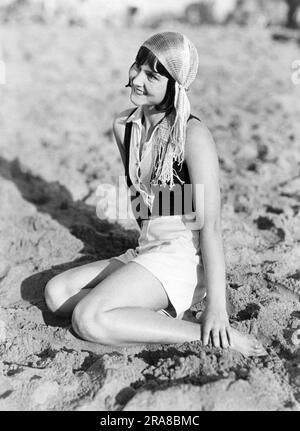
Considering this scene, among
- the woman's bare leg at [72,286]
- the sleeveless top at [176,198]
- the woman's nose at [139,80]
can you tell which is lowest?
the woman's bare leg at [72,286]

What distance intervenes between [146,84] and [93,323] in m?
0.89

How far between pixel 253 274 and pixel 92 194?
4.58 ft

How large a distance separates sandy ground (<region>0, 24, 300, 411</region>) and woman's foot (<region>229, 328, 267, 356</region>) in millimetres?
39

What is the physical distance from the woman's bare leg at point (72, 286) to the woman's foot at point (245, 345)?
1.95 feet

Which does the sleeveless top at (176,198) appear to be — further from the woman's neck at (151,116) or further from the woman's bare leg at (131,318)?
the woman's bare leg at (131,318)

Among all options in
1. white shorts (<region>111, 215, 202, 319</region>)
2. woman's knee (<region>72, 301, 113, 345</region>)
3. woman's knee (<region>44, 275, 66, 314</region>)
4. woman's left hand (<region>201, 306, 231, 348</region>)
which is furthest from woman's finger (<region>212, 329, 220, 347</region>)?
woman's knee (<region>44, 275, 66, 314</region>)

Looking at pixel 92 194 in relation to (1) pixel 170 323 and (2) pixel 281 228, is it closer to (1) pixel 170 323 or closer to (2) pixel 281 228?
(2) pixel 281 228

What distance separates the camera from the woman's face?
6.48 ft

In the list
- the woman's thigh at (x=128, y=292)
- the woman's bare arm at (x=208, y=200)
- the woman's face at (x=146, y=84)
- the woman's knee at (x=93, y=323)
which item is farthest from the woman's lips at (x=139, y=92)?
the woman's knee at (x=93, y=323)

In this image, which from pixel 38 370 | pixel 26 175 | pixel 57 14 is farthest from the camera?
pixel 57 14

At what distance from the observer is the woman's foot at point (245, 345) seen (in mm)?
1875

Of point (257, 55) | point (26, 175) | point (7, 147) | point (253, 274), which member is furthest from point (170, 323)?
point (257, 55)

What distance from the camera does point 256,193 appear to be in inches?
136

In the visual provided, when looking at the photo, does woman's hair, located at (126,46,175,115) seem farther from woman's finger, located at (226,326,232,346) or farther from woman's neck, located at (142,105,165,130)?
woman's finger, located at (226,326,232,346)
